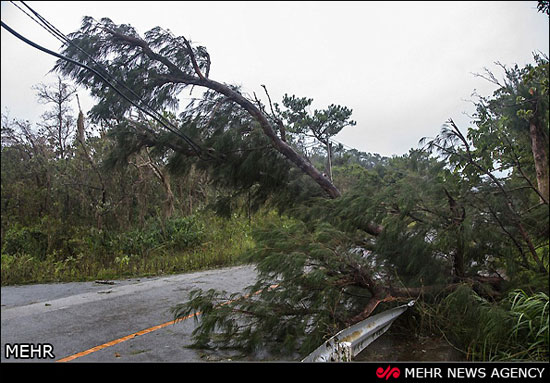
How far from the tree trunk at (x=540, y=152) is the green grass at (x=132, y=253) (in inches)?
118

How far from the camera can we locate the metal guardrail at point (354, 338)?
3.02 metres

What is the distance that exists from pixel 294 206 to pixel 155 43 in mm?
2958

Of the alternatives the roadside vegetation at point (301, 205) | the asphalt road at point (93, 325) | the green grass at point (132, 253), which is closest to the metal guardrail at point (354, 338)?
the roadside vegetation at point (301, 205)

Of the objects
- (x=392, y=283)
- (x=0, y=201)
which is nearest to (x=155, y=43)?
(x=0, y=201)

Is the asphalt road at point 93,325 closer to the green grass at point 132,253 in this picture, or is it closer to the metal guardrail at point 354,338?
the green grass at point 132,253

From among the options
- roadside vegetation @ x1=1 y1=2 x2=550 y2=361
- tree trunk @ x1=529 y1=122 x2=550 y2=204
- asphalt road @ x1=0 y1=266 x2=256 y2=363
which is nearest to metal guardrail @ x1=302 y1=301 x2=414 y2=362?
roadside vegetation @ x1=1 y1=2 x2=550 y2=361

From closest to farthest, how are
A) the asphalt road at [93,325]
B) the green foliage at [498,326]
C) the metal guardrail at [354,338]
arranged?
the metal guardrail at [354,338]
the green foliage at [498,326]
the asphalt road at [93,325]

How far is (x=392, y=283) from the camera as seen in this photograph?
479cm
